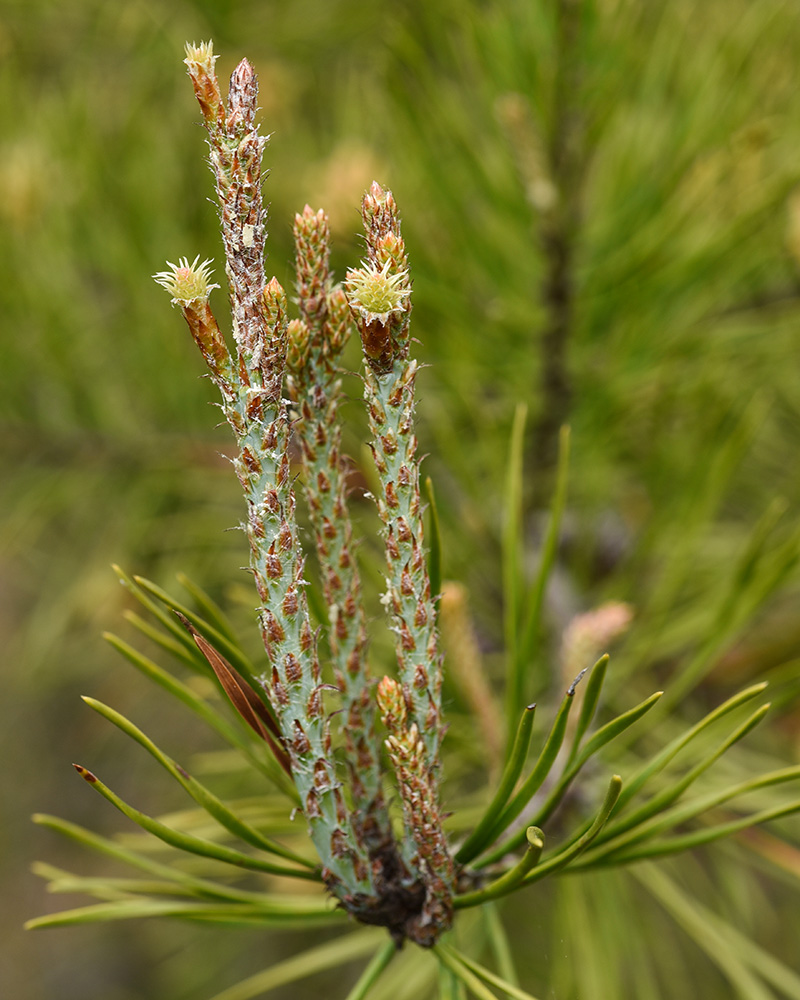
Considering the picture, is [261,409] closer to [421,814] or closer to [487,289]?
[421,814]

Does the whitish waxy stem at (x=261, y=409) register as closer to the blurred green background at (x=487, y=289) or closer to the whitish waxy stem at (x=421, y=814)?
the whitish waxy stem at (x=421, y=814)

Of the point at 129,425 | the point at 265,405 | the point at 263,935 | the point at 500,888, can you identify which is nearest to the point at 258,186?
the point at 265,405

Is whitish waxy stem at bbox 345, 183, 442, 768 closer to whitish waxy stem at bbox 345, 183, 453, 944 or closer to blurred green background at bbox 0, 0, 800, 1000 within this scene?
whitish waxy stem at bbox 345, 183, 453, 944

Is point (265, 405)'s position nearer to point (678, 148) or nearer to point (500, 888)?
point (500, 888)

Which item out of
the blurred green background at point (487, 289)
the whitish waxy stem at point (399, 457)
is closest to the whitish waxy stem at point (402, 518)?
the whitish waxy stem at point (399, 457)

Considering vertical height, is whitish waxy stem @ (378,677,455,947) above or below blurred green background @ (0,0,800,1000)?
below

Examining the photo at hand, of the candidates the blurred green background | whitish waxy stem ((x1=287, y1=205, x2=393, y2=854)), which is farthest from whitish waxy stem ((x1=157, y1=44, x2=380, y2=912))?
the blurred green background
